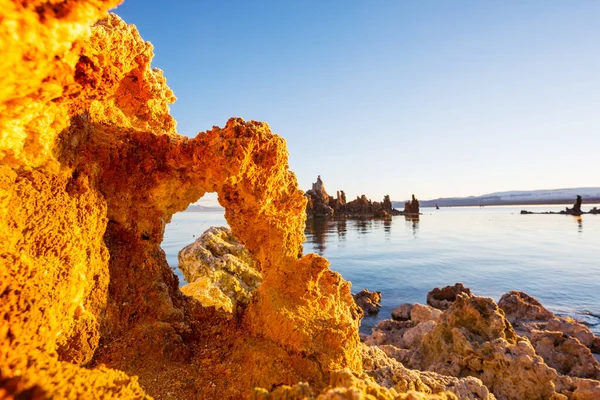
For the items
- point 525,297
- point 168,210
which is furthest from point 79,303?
point 525,297

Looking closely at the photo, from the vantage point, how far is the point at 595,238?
51750 millimetres

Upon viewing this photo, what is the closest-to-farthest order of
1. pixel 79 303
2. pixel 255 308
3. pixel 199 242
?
1. pixel 79 303
2. pixel 255 308
3. pixel 199 242

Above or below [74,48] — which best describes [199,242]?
below

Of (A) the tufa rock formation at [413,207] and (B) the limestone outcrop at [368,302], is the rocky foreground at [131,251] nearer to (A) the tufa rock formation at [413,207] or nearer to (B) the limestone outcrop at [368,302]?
(B) the limestone outcrop at [368,302]

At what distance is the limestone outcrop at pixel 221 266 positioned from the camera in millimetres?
11992

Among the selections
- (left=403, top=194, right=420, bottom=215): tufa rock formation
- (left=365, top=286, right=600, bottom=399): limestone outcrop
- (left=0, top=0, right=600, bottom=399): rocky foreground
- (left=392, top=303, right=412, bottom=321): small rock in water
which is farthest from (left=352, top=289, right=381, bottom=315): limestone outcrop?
(left=403, top=194, right=420, bottom=215): tufa rock formation

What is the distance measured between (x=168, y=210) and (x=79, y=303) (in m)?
2.69

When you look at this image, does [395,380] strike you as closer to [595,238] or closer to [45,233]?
[45,233]

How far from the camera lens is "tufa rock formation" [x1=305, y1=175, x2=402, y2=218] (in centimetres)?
11644

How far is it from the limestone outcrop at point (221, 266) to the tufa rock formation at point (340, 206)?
99.1 m

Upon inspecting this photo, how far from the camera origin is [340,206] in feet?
417

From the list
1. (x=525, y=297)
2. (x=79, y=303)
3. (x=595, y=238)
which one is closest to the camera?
(x=79, y=303)

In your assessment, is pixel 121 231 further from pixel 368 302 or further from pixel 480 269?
pixel 480 269

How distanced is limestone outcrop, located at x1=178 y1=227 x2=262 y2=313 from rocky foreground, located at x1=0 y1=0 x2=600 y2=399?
4700mm
